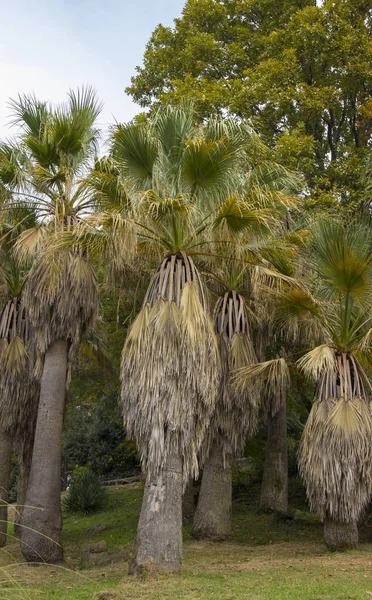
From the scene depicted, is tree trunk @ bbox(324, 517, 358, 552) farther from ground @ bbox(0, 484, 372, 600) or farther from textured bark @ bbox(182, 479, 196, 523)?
textured bark @ bbox(182, 479, 196, 523)

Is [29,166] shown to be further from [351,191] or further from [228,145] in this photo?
[351,191]

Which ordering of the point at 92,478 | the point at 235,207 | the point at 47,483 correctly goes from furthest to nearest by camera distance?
the point at 92,478
the point at 47,483
the point at 235,207

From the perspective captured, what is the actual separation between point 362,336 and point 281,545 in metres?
4.68

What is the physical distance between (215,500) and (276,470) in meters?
4.26

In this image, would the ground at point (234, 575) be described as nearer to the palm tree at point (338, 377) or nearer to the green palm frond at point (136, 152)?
the palm tree at point (338, 377)

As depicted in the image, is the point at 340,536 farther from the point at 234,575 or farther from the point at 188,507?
the point at 188,507

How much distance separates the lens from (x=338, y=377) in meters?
11.9

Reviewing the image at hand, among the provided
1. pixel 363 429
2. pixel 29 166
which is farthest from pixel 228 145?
pixel 363 429

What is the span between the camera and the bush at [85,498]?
21266 mm

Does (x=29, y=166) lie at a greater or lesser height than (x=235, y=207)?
greater

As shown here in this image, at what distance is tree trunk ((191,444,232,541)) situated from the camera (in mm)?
13641

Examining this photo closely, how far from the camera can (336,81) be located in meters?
19.3

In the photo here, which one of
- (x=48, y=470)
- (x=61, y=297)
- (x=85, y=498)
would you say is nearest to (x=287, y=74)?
(x=61, y=297)

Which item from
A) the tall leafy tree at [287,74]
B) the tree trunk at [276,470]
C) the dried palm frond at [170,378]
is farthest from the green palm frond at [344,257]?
the tree trunk at [276,470]
